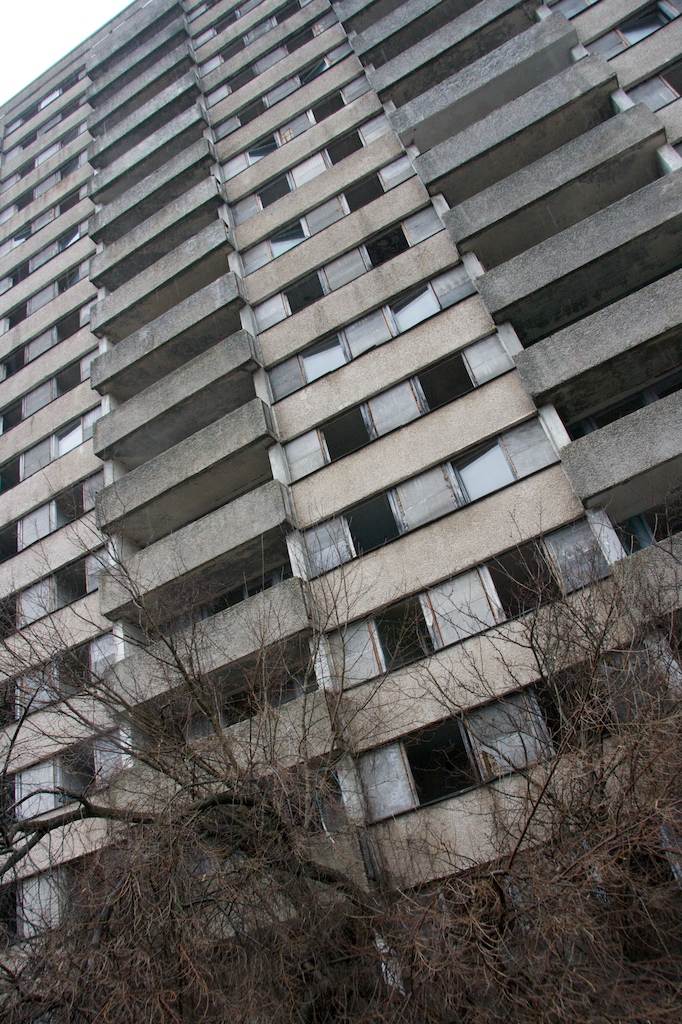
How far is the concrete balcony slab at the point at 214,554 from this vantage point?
41.7 feet

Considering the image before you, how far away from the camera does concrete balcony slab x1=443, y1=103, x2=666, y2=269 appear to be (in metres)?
13.1

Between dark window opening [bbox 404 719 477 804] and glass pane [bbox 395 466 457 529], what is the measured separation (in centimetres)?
353

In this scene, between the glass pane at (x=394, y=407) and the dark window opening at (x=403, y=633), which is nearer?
the dark window opening at (x=403, y=633)

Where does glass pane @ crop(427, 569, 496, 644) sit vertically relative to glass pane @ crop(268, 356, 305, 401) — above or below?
below

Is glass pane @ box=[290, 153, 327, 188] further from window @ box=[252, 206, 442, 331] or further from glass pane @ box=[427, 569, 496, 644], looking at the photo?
glass pane @ box=[427, 569, 496, 644]

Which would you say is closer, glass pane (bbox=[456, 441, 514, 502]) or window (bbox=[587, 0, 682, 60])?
glass pane (bbox=[456, 441, 514, 502])

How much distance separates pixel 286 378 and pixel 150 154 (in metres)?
11.9

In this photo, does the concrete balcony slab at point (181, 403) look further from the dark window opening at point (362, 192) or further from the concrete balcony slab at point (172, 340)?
the dark window opening at point (362, 192)

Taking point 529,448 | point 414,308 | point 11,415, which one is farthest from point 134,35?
point 529,448

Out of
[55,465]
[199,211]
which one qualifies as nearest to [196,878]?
[55,465]

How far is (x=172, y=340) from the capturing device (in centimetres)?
1648

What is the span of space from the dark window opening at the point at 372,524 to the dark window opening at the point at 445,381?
2.24m

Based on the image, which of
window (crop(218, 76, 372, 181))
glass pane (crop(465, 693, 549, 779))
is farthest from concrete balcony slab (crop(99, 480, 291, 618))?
window (crop(218, 76, 372, 181))

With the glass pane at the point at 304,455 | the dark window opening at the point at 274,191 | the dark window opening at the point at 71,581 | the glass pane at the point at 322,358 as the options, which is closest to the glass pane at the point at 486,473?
the glass pane at the point at 304,455
